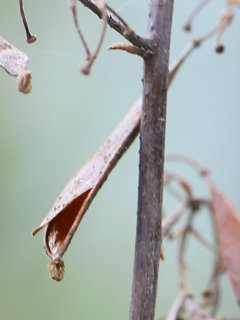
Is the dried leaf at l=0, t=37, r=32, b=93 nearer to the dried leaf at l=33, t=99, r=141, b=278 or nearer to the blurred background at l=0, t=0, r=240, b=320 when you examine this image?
the dried leaf at l=33, t=99, r=141, b=278

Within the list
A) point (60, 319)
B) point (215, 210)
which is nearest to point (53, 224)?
point (215, 210)

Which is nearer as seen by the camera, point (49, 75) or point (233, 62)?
point (49, 75)

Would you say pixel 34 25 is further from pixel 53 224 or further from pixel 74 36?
pixel 53 224

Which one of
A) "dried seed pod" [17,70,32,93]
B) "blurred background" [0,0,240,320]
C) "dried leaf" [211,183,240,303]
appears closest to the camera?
"dried seed pod" [17,70,32,93]

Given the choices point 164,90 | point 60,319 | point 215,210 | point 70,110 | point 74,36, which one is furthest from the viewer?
point 70,110

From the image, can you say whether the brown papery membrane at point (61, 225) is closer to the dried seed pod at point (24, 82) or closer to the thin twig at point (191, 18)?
the dried seed pod at point (24, 82)

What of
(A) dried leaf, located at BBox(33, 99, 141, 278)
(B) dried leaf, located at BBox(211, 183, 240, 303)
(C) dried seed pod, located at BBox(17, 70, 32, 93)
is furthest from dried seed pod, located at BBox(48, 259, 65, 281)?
(B) dried leaf, located at BBox(211, 183, 240, 303)
